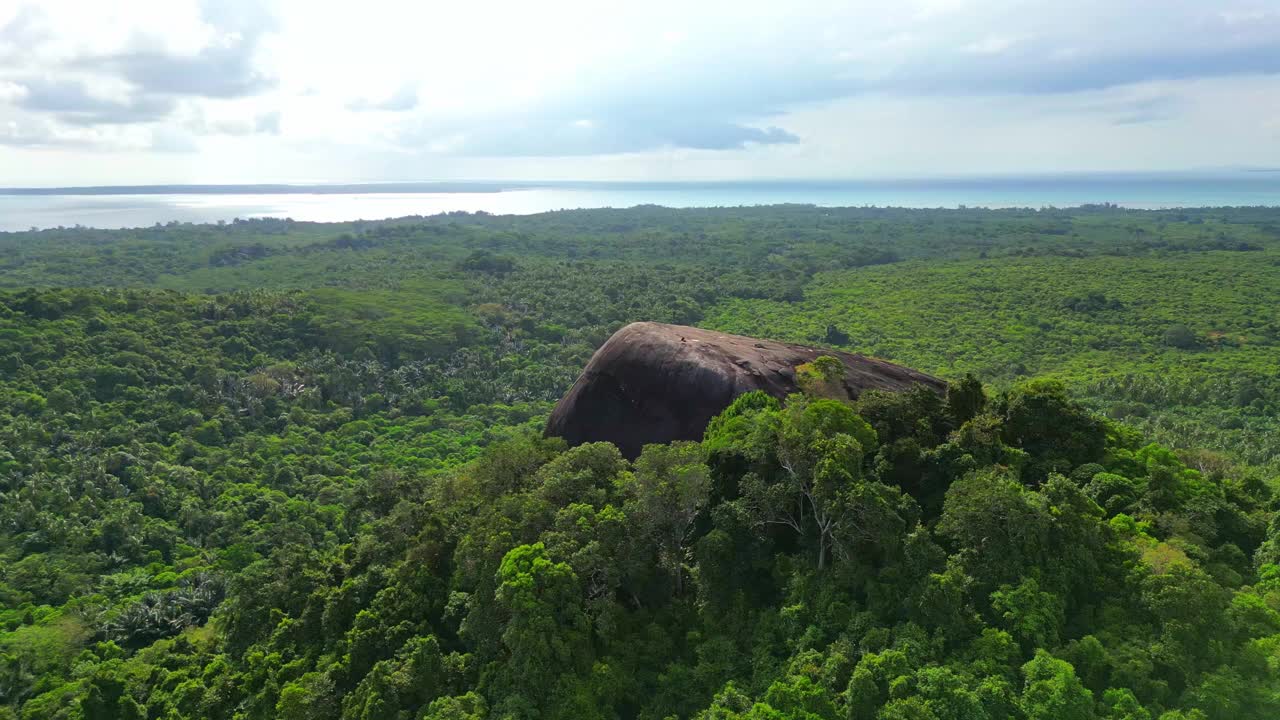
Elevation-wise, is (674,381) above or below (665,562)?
above

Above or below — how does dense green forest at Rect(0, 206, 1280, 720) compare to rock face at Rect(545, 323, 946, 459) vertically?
below

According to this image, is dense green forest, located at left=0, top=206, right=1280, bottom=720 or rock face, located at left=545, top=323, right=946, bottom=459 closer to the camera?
dense green forest, located at left=0, top=206, right=1280, bottom=720

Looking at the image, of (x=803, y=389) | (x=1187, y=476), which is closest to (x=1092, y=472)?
(x=1187, y=476)

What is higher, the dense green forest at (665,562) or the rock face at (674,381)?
the rock face at (674,381)

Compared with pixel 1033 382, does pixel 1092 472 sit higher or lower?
lower

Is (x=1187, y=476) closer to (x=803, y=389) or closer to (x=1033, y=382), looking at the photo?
(x=1033, y=382)

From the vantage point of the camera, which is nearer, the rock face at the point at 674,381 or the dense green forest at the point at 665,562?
the dense green forest at the point at 665,562

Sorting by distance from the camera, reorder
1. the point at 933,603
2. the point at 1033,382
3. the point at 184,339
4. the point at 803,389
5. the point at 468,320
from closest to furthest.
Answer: the point at 933,603 → the point at 1033,382 → the point at 803,389 → the point at 184,339 → the point at 468,320

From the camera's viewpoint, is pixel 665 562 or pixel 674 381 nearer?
pixel 665 562
